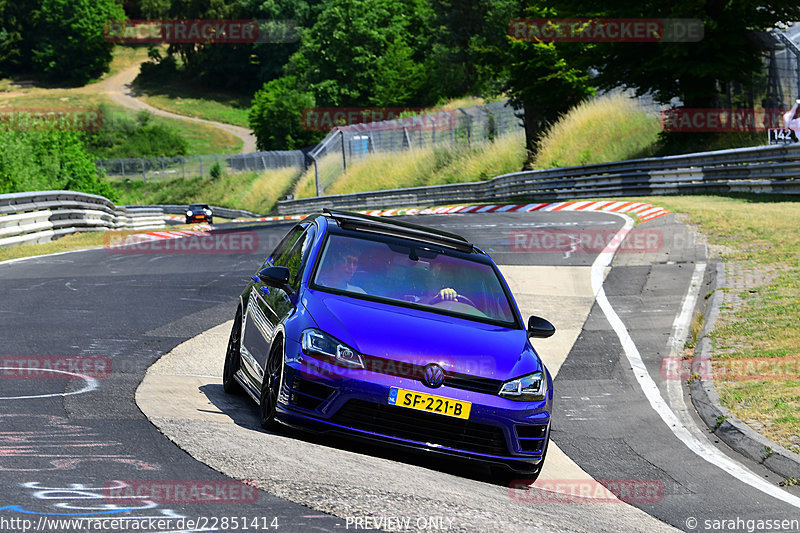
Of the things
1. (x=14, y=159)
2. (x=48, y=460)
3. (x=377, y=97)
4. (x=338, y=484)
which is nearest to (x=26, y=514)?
(x=48, y=460)

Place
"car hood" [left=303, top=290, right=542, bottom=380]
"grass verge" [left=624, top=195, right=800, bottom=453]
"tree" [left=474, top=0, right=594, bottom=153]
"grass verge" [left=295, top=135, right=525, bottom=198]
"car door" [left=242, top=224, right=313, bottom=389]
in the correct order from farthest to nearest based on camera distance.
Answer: "grass verge" [left=295, top=135, right=525, bottom=198] → "tree" [left=474, top=0, right=594, bottom=153] → "grass verge" [left=624, top=195, right=800, bottom=453] → "car door" [left=242, top=224, right=313, bottom=389] → "car hood" [left=303, top=290, right=542, bottom=380]

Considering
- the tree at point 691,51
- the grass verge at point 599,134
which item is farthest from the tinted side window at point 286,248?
the grass verge at point 599,134

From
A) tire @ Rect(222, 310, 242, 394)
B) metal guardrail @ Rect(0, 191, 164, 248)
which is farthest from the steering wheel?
metal guardrail @ Rect(0, 191, 164, 248)

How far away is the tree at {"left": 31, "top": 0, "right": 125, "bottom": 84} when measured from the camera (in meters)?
144

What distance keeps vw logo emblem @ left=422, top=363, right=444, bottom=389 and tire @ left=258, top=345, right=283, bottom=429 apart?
1013 mm

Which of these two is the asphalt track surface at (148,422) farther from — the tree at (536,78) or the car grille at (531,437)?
the tree at (536,78)

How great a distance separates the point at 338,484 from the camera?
5664 mm

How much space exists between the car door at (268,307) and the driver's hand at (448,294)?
111 cm

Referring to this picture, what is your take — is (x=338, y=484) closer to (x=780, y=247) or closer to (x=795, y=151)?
(x=780, y=247)

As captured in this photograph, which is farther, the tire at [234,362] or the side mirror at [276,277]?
the tire at [234,362]

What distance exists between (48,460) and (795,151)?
2278 centimetres

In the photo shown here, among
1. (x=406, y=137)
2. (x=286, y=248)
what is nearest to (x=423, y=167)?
(x=406, y=137)

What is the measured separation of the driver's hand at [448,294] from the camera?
779 centimetres

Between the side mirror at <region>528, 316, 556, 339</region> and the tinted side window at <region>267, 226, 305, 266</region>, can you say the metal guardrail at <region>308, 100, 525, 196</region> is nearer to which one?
the tinted side window at <region>267, 226, 305, 266</region>
